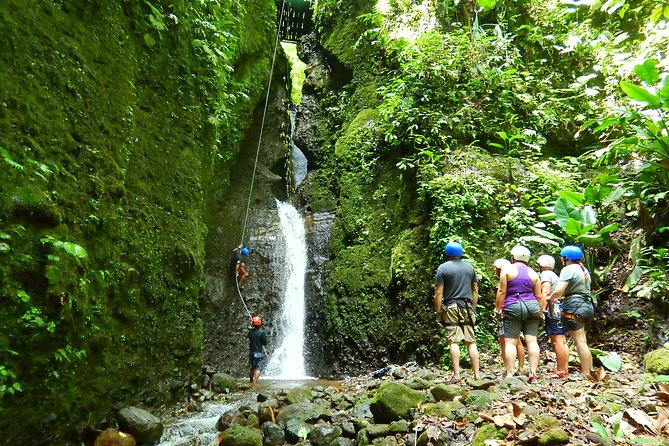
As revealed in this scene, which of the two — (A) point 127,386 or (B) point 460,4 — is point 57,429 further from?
(B) point 460,4

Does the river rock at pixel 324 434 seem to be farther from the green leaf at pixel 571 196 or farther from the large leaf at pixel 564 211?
the green leaf at pixel 571 196

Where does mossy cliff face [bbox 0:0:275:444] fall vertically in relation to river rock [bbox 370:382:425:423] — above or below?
above

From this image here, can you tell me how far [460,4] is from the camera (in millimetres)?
11406

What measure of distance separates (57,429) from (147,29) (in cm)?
530

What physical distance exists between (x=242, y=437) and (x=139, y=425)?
1.25 m

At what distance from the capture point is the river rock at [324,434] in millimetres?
4215

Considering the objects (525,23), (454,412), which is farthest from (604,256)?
(525,23)

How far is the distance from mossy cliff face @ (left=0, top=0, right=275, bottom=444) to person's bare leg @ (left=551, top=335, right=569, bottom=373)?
5.42 m

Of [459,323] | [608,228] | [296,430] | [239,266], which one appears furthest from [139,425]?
[608,228]

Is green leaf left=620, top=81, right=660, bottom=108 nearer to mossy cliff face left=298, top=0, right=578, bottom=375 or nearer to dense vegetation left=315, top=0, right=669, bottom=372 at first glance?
dense vegetation left=315, top=0, right=669, bottom=372

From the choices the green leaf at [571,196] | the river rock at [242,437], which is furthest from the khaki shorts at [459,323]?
the green leaf at [571,196]

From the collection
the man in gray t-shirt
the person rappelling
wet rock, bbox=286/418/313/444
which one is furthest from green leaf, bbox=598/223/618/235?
the person rappelling

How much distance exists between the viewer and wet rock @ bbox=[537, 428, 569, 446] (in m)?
2.97

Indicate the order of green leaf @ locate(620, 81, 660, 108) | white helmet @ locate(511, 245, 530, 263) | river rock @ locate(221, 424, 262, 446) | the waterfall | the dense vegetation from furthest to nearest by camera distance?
the waterfall < the dense vegetation < green leaf @ locate(620, 81, 660, 108) < white helmet @ locate(511, 245, 530, 263) < river rock @ locate(221, 424, 262, 446)
